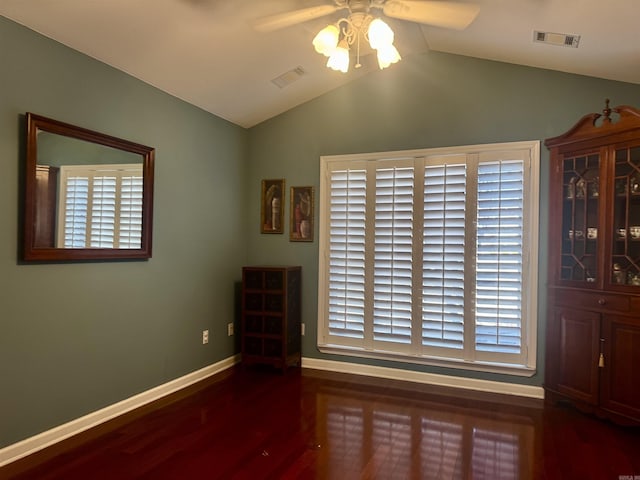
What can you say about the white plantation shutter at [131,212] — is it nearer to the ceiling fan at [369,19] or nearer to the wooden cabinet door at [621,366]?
the ceiling fan at [369,19]

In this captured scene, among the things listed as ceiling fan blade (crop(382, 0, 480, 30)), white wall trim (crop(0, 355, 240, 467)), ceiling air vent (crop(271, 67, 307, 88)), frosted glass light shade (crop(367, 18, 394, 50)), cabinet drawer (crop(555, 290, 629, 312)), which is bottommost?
white wall trim (crop(0, 355, 240, 467))

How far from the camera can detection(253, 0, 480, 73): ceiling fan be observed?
215cm

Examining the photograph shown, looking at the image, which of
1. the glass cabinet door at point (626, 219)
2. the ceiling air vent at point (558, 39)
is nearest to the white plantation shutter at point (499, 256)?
the glass cabinet door at point (626, 219)

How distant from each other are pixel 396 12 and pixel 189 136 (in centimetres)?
205

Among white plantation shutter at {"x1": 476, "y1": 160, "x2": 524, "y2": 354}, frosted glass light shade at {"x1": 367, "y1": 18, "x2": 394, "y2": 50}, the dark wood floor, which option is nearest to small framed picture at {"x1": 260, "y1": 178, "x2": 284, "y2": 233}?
the dark wood floor

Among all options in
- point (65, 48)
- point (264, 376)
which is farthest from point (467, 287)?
point (65, 48)

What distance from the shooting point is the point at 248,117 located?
4207 mm

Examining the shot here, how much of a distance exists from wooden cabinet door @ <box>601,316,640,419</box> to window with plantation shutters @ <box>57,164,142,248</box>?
11.5ft

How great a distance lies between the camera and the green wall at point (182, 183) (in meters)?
2.40

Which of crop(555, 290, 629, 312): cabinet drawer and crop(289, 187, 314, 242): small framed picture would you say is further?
crop(289, 187, 314, 242): small framed picture

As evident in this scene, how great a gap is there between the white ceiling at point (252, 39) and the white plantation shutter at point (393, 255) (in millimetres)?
1140

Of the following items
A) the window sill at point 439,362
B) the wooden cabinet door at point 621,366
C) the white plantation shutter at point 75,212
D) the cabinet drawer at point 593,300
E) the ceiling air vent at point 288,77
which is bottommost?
the window sill at point 439,362

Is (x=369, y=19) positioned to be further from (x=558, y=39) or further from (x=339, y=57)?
(x=558, y=39)

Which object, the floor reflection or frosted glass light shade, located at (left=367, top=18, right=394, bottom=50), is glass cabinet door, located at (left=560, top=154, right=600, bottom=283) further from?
frosted glass light shade, located at (left=367, top=18, right=394, bottom=50)
